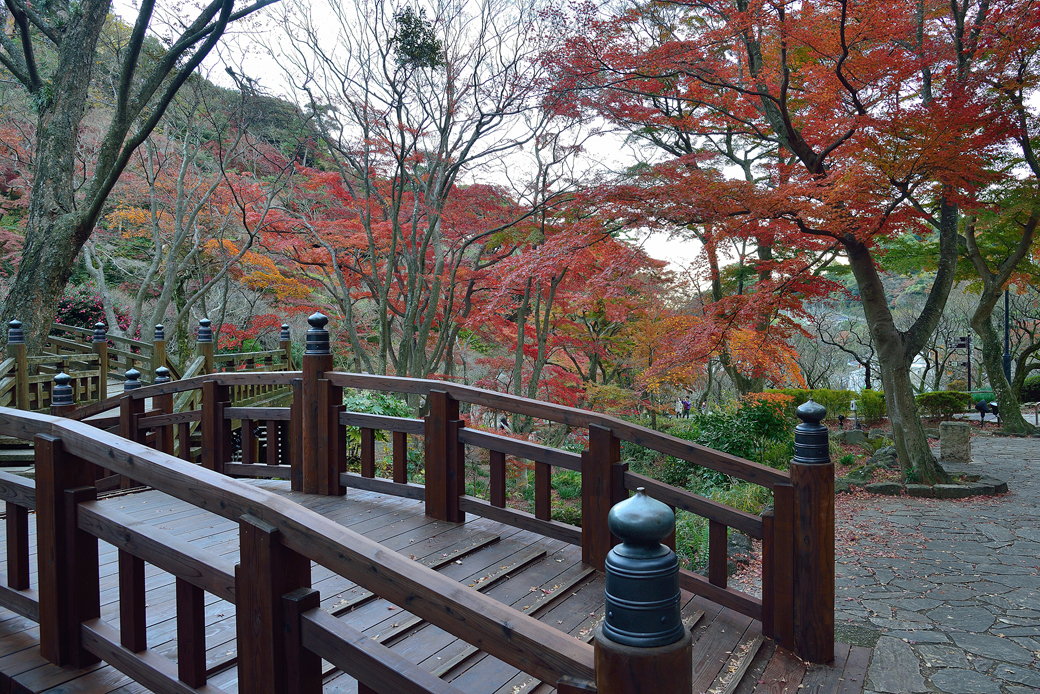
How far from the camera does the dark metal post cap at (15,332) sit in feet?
24.7

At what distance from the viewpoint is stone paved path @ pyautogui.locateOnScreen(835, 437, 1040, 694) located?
339 cm

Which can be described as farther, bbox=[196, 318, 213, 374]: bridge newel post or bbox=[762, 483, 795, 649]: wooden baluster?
bbox=[196, 318, 213, 374]: bridge newel post

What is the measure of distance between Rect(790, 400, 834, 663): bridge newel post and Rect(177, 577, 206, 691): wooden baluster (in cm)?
241

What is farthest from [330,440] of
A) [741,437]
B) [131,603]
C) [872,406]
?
[872,406]

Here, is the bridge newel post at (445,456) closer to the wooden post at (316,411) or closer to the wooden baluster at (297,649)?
the wooden post at (316,411)

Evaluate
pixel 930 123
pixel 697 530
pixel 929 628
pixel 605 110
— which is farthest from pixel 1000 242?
pixel 929 628

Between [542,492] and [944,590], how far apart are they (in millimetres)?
3658

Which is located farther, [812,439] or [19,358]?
[19,358]

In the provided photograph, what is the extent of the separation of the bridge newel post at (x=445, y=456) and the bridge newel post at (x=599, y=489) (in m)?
0.91

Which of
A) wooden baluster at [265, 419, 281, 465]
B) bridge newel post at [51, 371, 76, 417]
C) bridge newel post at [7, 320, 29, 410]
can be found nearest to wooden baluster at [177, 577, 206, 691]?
wooden baluster at [265, 419, 281, 465]

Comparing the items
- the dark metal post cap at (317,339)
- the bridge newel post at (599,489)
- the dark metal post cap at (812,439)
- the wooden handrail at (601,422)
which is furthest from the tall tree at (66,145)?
the dark metal post cap at (812,439)

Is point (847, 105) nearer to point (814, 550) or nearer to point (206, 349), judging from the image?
point (814, 550)

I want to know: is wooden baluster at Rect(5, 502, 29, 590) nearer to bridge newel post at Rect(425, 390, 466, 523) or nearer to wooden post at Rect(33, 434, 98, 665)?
wooden post at Rect(33, 434, 98, 665)

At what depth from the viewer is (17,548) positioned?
8.11 feet
